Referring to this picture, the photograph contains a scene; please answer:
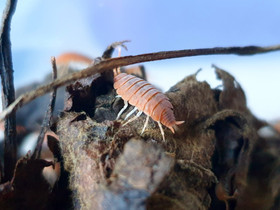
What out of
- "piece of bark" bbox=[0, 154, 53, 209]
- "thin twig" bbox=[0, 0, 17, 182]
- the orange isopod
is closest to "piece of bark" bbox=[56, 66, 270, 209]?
the orange isopod

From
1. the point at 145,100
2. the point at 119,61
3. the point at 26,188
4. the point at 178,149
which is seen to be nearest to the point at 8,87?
the point at 26,188

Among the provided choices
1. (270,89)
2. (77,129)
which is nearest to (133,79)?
(77,129)

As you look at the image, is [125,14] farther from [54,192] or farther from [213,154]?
[54,192]

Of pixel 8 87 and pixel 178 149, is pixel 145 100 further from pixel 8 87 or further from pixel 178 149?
pixel 8 87

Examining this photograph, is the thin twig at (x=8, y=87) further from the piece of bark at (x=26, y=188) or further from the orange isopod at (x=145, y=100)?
the orange isopod at (x=145, y=100)

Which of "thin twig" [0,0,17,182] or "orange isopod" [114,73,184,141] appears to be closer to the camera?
"thin twig" [0,0,17,182]

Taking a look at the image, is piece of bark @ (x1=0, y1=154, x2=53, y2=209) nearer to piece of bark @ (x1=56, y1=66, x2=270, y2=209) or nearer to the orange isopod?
piece of bark @ (x1=56, y1=66, x2=270, y2=209)
